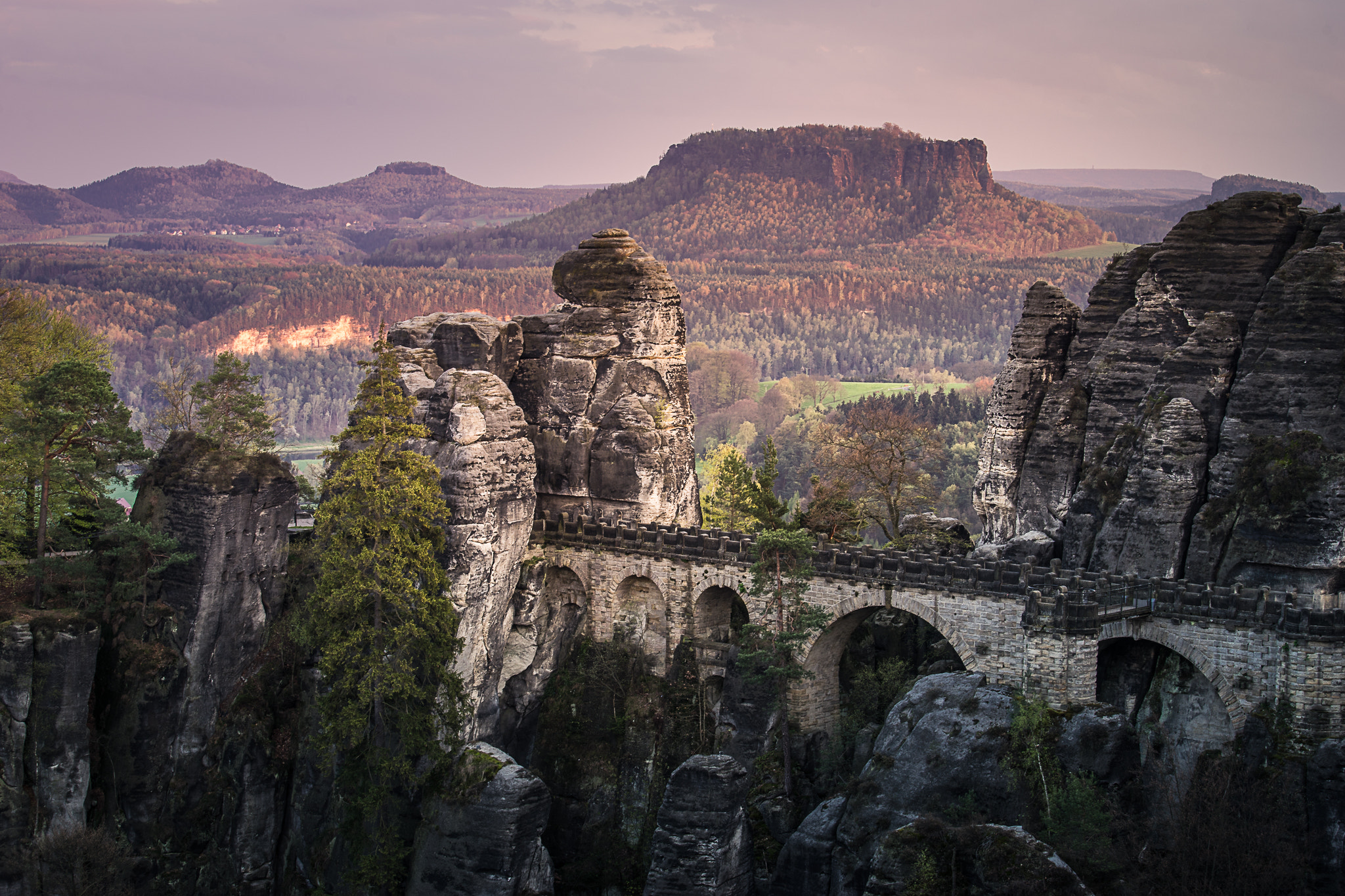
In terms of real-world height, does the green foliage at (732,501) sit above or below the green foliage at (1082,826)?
above

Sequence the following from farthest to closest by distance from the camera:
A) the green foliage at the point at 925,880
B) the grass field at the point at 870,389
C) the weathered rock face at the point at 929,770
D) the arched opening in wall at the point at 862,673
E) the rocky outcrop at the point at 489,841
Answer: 1. the grass field at the point at 870,389
2. the arched opening in wall at the point at 862,673
3. the rocky outcrop at the point at 489,841
4. the weathered rock face at the point at 929,770
5. the green foliage at the point at 925,880

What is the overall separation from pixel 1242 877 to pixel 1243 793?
3118 mm

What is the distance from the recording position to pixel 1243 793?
3747 cm

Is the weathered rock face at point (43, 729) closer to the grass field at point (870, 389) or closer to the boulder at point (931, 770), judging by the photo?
the boulder at point (931, 770)

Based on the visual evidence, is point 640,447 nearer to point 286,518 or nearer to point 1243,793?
point 286,518

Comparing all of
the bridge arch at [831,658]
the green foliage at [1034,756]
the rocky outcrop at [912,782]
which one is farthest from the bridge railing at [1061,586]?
the rocky outcrop at [912,782]

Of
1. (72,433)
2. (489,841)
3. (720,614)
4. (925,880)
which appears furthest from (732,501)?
(72,433)

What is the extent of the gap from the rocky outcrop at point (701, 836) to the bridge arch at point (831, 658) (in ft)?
16.7

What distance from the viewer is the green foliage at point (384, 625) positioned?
4262 cm

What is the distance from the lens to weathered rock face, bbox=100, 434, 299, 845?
48094 millimetres

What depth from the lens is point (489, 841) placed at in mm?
43156

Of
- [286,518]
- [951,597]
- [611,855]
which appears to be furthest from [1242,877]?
[286,518]

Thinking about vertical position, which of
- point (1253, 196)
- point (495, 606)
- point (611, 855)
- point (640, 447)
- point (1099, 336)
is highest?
point (1253, 196)

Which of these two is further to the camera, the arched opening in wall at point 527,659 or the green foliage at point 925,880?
the arched opening in wall at point 527,659
